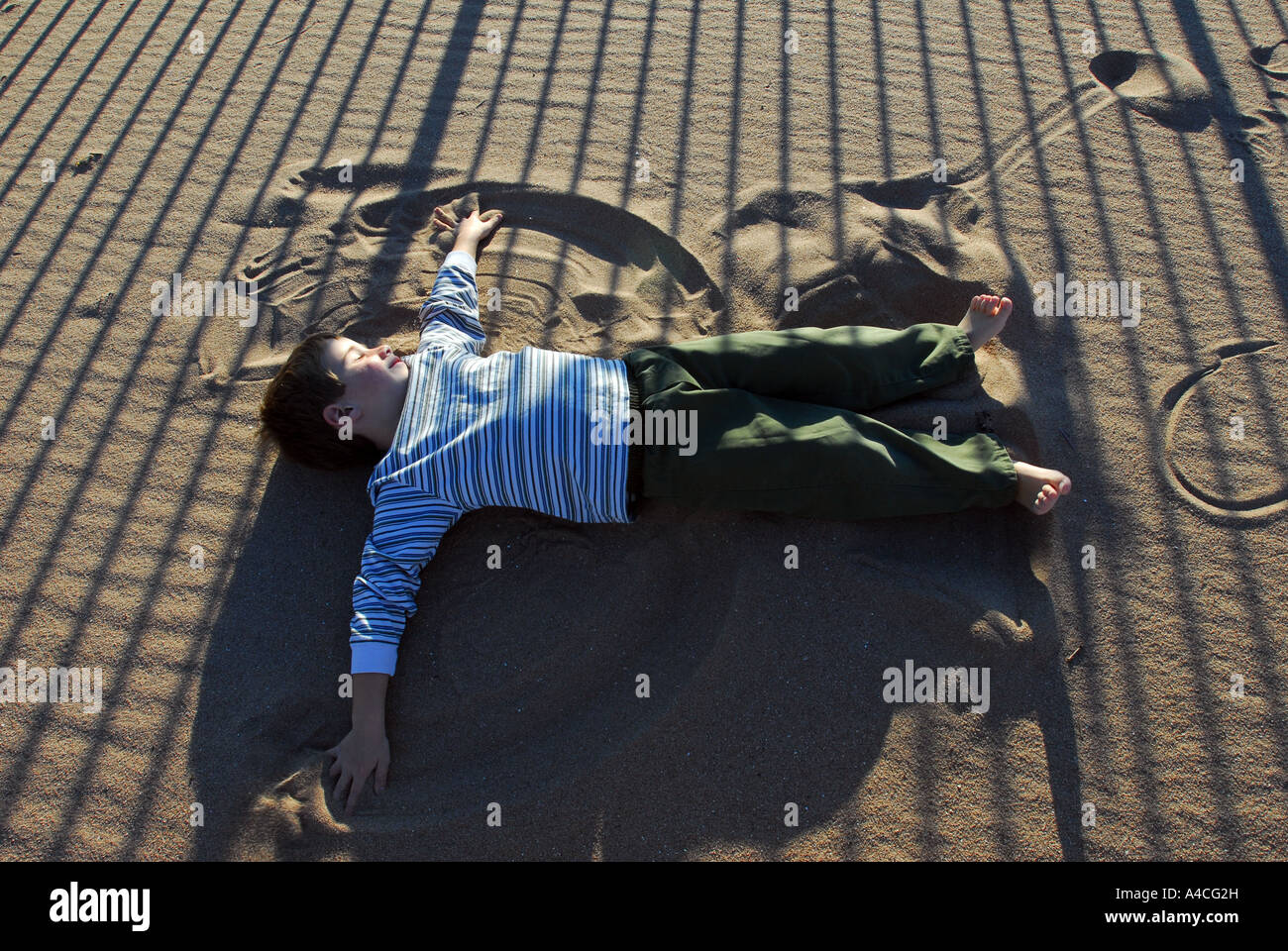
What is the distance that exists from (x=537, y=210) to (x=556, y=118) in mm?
589

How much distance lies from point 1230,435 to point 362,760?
3063 millimetres

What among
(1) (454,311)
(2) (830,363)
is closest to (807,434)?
(2) (830,363)

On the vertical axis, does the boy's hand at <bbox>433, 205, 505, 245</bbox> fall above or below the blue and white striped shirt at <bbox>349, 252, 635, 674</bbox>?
above

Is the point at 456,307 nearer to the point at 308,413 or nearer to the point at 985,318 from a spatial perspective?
the point at 308,413

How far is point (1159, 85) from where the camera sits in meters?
3.82

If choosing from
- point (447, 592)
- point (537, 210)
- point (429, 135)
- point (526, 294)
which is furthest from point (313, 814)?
point (429, 135)

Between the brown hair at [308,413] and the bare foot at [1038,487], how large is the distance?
2126 mm

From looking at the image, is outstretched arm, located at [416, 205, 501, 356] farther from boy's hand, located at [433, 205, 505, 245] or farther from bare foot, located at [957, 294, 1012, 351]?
bare foot, located at [957, 294, 1012, 351]

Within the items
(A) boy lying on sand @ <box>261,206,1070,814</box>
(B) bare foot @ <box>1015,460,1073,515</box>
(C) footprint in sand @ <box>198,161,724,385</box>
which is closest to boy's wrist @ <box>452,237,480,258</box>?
(C) footprint in sand @ <box>198,161,724,385</box>

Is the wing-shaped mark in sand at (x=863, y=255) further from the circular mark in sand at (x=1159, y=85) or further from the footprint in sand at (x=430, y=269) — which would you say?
the circular mark in sand at (x=1159, y=85)

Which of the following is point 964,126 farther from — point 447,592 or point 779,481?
point 447,592

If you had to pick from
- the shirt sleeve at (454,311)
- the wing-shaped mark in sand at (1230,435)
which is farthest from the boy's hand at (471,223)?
the wing-shaped mark in sand at (1230,435)

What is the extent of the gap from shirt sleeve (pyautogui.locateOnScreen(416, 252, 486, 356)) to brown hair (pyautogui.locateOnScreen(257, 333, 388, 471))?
1.09ft

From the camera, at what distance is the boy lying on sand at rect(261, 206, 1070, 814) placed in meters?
2.61
